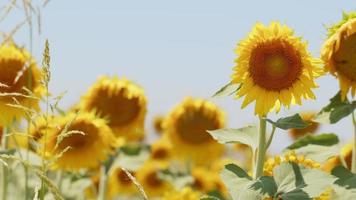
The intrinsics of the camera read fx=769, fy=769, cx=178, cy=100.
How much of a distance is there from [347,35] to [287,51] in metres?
0.23

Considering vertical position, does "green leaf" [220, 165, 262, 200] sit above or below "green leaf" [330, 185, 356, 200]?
above

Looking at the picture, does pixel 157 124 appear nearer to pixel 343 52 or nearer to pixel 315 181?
pixel 343 52

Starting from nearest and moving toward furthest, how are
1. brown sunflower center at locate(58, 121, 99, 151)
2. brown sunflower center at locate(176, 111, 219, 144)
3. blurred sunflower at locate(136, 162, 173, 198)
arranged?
brown sunflower center at locate(58, 121, 99, 151) < brown sunflower center at locate(176, 111, 219, 144) < blurred sunflower at locate(136, 162, 173, 198)

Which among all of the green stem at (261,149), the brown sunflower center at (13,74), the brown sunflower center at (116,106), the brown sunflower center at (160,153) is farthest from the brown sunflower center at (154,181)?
the green stem at (261,149)

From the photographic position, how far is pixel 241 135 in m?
2.70

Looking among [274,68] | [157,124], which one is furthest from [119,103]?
[157,124]

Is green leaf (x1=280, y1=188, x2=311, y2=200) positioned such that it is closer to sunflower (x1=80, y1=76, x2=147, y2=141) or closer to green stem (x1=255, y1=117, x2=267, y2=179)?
green stem (x1=255, y1=117, x2=267, y2=179)

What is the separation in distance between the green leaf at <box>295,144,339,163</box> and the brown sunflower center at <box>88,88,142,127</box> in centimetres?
236

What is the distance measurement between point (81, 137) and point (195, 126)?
2.14 meters

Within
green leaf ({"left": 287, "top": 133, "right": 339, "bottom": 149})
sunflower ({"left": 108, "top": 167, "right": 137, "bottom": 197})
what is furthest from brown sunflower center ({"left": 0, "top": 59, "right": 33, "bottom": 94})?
sunflower ({"left": 108, "top": 167, "right": 137, "bottom": 197})

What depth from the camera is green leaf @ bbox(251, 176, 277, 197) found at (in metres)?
2.38

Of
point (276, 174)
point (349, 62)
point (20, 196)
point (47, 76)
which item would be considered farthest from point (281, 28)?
point (20, 196)

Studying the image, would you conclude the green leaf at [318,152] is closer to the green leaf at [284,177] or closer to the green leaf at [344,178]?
the green leaf at [344,178]

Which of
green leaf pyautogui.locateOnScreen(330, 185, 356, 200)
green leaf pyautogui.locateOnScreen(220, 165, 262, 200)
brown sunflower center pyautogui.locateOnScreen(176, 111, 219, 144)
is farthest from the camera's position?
brown sunflower center pyautogui.locateOnScreen(176, 111, 219, 144)
